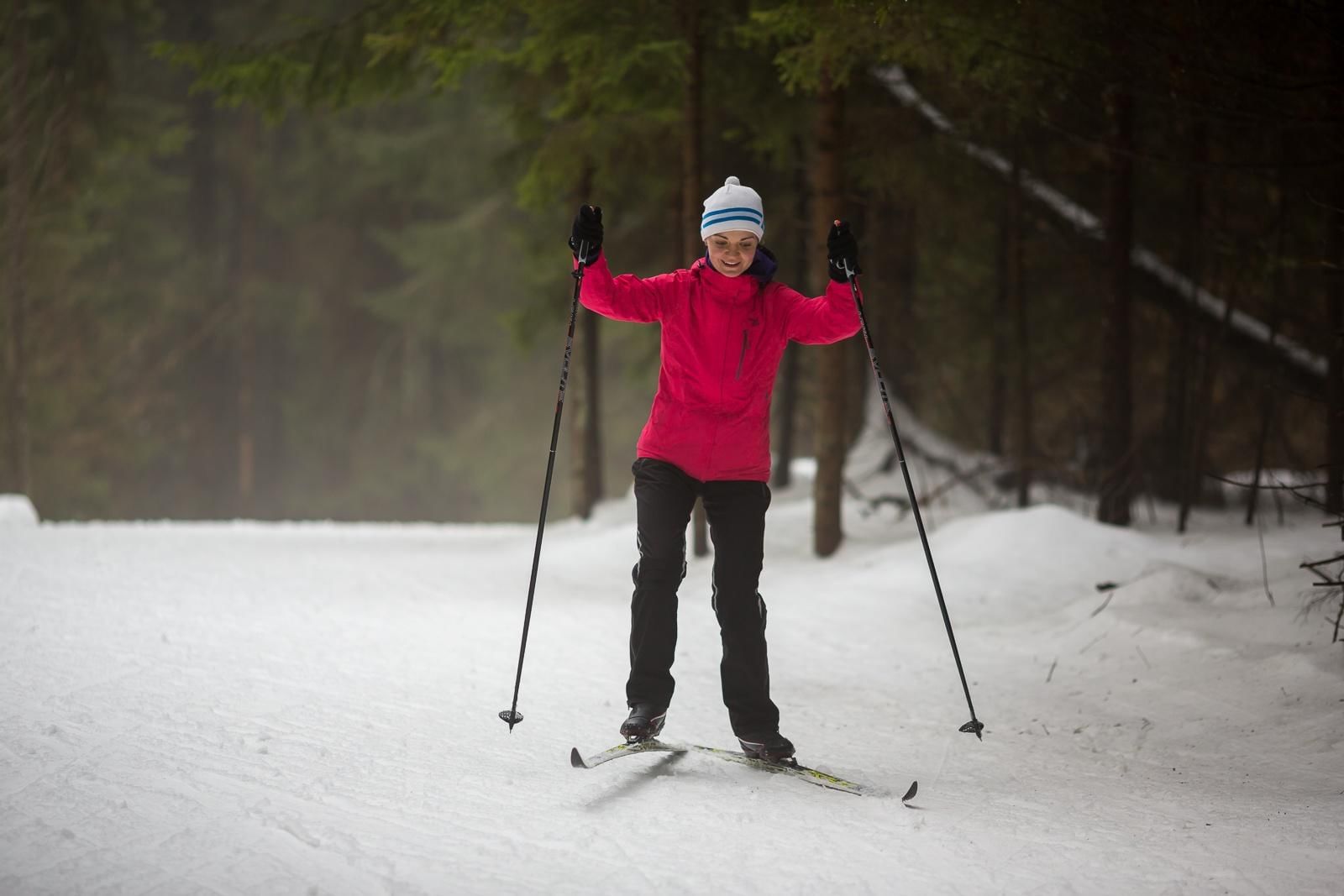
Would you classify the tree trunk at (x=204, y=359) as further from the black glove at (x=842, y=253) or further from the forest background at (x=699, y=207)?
the black glove at (x=842, y=253)

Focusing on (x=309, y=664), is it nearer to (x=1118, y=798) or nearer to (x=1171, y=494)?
(x=1118, y=798)

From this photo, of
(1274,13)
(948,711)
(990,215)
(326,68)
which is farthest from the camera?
(990,215)

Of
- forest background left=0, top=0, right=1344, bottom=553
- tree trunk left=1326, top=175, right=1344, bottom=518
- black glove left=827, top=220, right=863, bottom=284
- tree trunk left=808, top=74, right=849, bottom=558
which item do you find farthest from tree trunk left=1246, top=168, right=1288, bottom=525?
black glove left=827, top=220, right=863, bottom=284

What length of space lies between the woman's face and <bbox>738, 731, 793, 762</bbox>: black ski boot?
5.93 feet

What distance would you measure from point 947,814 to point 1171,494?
31.2 ft

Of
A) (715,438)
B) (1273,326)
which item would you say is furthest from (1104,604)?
(715,438)

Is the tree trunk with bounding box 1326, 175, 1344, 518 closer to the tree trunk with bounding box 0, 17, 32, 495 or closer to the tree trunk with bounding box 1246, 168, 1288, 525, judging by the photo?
the tree trunk with bounding box 1246, 168, 1288, 525

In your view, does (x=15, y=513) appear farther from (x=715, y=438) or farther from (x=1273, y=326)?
(x=1273, y=326)

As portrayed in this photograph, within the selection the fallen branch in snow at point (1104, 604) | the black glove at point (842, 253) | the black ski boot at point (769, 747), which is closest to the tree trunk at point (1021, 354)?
the fallen branch in snow at point (1104, 604)

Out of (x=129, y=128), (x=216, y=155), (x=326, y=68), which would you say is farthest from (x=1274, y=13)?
(x=216, y=155)

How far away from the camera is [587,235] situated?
4410mm

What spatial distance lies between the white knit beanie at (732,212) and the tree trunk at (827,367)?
198 inches

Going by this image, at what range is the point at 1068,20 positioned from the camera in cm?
693

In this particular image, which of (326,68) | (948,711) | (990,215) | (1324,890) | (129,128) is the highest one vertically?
(129,128)
